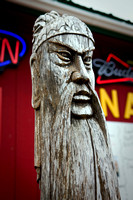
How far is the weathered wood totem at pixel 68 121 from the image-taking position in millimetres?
1109

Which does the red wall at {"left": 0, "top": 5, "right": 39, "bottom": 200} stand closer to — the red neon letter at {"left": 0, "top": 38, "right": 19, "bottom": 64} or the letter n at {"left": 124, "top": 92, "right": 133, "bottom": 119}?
the red neon letter at {"left": 0, "top": 38, "right": 19, "bottom": 64}

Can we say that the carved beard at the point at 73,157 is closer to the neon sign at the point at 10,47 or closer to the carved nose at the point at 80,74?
the carved nose at the point at 80,74

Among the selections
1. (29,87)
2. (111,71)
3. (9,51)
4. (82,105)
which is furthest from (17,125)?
(111,71)

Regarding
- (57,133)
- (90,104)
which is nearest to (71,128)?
(57,133)

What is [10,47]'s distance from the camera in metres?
2.80

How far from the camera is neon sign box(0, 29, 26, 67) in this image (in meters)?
2.73

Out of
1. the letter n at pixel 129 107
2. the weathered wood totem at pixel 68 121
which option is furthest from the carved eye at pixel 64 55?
the letter n at pixel 129 107

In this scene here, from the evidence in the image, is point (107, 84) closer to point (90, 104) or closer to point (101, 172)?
point (90, 104)

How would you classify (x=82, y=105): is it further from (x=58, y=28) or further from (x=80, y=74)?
(x=58, y=28)

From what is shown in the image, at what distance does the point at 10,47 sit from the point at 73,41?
1709 mm

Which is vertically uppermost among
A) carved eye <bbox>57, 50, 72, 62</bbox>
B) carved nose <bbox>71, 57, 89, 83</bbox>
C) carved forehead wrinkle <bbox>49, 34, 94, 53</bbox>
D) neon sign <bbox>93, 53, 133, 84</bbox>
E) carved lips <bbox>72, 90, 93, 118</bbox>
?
neon sign <bbox>93, 53, 133, 84</bbox>

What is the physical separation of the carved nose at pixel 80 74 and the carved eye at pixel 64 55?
73 millimetres

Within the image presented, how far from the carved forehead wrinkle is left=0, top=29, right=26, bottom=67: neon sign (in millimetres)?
1537

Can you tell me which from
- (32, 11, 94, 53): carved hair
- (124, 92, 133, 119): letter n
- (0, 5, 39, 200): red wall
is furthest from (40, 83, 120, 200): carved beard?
(124, 92, 133, 119): letter n
